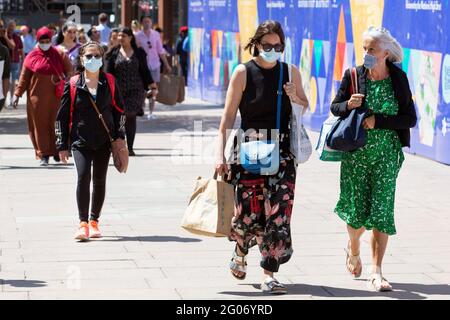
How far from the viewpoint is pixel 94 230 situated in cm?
988

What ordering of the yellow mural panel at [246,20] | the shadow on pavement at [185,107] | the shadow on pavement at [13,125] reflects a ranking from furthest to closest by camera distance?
the shadow on pavement at [185,107]
the yellow mural panel at [246,20]
the shadow on pavement at [13,125]

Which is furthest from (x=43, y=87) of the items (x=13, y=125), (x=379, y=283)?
(x=379, y=283)

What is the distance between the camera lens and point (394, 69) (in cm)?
779

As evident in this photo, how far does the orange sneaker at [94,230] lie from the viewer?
9.81 metres

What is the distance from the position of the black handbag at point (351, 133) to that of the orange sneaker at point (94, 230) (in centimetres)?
268

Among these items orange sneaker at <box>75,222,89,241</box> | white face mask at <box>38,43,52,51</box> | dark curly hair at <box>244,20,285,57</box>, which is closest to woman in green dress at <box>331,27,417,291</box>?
dark curly hair at <box>244,20,285,57</box>

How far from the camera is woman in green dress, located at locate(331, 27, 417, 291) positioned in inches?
304

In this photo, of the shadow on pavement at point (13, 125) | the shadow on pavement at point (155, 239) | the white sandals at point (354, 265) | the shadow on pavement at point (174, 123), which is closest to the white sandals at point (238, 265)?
the white sandals at point (354, 265)

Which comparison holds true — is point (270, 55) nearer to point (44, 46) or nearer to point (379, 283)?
point (379, 283)

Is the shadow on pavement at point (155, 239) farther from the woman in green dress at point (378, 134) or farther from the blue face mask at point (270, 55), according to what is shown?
the blue face mask at point (270, 55)

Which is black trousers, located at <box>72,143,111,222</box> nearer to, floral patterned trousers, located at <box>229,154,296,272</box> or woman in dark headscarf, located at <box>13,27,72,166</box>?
floral patterned trousers, located at <box>229,154,296,272</box>

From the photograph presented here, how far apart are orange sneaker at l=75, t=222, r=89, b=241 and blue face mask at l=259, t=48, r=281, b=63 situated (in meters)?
2.65

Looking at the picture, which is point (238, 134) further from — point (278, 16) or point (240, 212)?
point (278, 16)

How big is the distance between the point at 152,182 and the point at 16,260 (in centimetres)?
460
